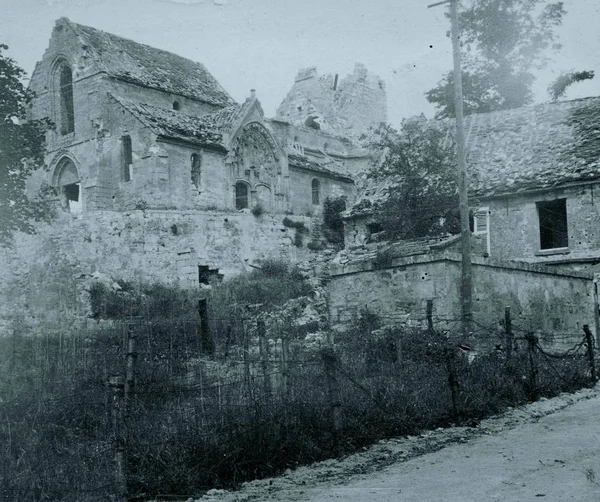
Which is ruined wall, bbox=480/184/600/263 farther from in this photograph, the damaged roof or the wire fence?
the wire fence

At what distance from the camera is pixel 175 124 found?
3131 cm

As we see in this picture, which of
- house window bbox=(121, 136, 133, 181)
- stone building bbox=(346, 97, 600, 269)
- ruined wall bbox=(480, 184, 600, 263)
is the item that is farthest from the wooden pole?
house window bbox=(121, 136, 133, 181)

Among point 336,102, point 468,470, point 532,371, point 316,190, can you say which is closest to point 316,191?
point 316,190

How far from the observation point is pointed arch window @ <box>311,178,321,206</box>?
3866 cm

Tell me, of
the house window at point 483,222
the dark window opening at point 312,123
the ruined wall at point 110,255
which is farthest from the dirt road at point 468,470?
the dark window opening at point 312,123

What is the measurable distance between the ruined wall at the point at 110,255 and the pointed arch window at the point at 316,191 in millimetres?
8541

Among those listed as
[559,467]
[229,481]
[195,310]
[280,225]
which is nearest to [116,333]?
[195,310]

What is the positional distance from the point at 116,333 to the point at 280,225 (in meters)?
14.9

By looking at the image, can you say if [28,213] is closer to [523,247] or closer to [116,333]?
[116,333]

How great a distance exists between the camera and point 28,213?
24.6 meters

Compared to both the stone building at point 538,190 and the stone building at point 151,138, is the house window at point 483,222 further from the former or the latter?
the stone building at point 151,138

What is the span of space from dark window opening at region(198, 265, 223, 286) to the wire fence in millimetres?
9109

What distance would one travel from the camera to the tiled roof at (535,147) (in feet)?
89.6

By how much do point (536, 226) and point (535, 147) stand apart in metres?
3.42
